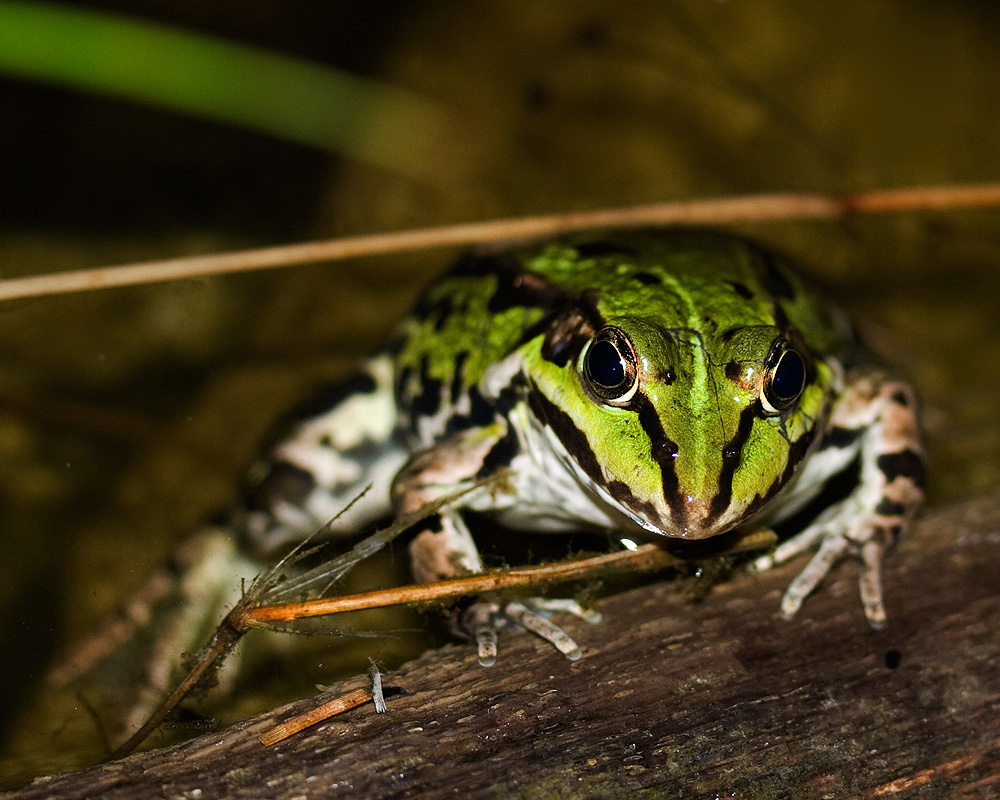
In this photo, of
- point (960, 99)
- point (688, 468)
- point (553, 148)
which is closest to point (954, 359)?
point (960, 99)

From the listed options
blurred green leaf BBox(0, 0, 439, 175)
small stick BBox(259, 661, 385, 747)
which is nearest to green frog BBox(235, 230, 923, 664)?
small stick BBox(259, 661, 385, 747)

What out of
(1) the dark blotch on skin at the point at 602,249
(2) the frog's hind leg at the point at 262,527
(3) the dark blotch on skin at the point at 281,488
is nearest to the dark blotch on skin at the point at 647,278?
(1) the dark blotch on skin at the point at 602,249

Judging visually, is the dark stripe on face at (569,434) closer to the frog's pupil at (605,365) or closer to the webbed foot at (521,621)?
the frog's pupil at (605,365)

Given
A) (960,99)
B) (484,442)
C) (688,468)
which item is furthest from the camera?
(960,99)

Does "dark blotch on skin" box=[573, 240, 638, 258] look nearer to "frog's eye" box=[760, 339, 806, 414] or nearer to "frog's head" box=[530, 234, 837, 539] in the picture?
"frog's head" box=[530, 234, 837, 539]

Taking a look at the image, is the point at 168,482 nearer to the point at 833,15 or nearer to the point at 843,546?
the point at 843,546

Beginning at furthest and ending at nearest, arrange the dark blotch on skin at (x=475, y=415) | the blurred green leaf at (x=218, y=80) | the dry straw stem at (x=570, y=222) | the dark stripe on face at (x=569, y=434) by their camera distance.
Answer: the dry straw stem at (x=570, y=222) < the dark blotch on skin at (x=475, y=415) < the blurred green leaf at (x=218, y=80) < the dark stripe on face at (x=569, y=434)
